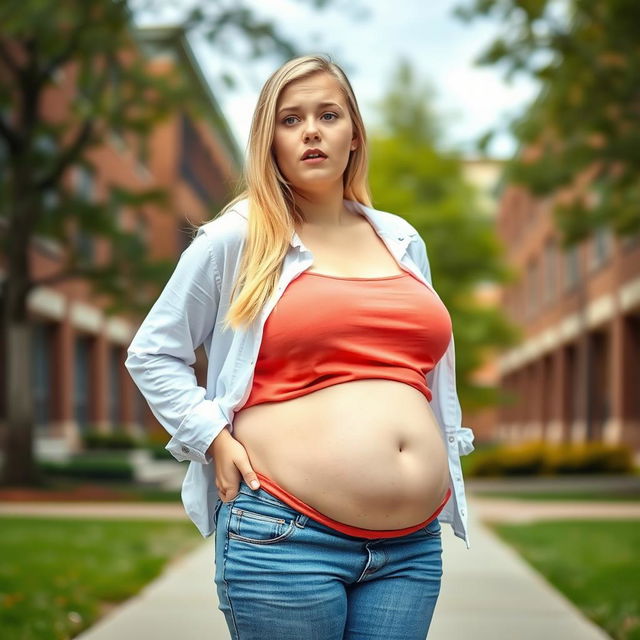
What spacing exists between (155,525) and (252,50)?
27.7 ft

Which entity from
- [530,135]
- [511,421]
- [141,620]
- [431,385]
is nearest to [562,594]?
[141,620]

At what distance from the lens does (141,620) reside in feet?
20.9

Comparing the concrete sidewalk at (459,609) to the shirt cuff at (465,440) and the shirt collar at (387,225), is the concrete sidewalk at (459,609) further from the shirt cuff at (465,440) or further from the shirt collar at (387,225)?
the shirt collar at (387,225)

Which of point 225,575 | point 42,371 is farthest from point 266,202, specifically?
point 42,371

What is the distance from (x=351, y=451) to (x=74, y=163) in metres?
16.5

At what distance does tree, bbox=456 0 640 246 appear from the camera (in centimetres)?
1481

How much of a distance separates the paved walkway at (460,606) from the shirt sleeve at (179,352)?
3.43 metres

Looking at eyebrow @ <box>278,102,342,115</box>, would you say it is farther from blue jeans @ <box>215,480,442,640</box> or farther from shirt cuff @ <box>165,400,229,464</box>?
blue jeans @ <box>215,480,442,640</box>

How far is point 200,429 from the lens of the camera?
2.72m

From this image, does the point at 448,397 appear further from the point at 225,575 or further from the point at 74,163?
the point at 74,163

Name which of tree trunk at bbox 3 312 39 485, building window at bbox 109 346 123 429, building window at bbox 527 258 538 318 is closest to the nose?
tree trunk at bbox 3 312 39 485

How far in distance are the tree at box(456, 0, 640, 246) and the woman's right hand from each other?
12.7 meters

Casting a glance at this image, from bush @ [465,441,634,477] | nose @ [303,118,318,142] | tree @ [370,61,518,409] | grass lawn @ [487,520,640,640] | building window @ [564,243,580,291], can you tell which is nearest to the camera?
nose @ [303,118,318,142]

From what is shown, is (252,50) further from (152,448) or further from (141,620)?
(152,448)
